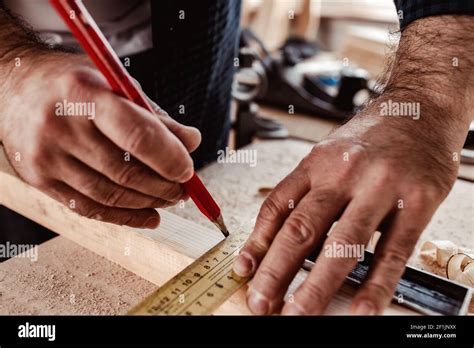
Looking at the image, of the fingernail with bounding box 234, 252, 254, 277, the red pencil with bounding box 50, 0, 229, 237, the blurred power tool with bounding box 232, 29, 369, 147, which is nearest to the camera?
the red pencil with bounding box 50, 0, 229, 237

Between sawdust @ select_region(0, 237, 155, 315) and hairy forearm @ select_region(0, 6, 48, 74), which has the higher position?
hairy forearm @ select_region(0, 6, 48, 74)

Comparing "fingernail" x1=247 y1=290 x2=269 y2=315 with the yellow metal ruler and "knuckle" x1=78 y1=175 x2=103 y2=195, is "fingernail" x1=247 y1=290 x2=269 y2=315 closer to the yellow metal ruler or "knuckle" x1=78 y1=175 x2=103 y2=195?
the yellow metal ruler

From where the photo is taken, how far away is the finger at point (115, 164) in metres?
0.61

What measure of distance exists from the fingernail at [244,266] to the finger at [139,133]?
17 cm

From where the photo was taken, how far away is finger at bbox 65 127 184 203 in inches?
24.0

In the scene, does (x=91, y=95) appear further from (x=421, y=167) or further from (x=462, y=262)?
(x=462, y=262)

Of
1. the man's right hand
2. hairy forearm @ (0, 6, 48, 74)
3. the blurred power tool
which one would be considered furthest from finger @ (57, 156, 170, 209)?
the blurred power tool

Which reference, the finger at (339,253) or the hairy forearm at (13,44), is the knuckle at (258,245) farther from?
the hairy forearm at (13,44)

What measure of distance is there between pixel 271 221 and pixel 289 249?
7 cm

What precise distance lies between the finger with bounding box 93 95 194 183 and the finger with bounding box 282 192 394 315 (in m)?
0.24

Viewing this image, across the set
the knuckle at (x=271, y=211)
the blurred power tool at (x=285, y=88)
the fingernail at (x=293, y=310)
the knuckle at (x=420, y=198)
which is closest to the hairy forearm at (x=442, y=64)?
the knuckle at (x=420, y=198)
